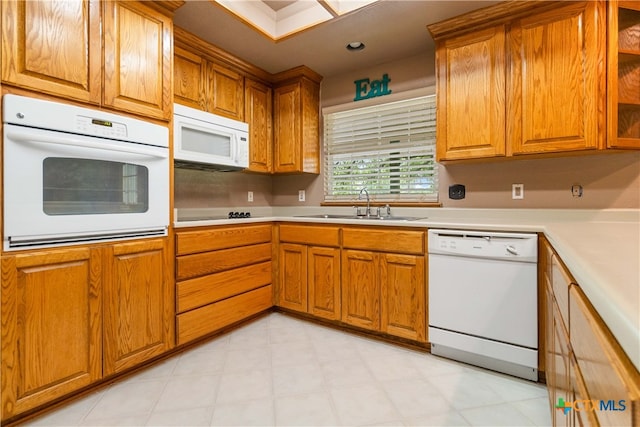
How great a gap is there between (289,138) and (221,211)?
39.0 inches

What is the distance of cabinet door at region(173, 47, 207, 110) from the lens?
8.00 ft

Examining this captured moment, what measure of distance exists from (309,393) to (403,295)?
91cm

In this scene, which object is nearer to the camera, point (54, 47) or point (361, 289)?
point (54, 47)

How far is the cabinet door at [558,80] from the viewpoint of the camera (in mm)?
1861

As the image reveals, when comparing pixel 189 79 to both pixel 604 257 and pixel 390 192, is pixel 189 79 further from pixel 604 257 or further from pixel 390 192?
pixel 604 257

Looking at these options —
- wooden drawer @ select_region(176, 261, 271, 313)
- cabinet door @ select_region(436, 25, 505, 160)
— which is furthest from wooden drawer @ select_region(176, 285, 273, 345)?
cabinet door @ select_region(436, 25, 505, 160)

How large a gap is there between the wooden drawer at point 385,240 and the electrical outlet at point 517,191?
816 millimetres

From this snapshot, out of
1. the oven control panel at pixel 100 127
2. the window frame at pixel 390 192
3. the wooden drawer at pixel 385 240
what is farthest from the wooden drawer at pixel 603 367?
the oven control panel at pixel 100 127

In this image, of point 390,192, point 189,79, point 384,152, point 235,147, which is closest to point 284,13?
point 189,79

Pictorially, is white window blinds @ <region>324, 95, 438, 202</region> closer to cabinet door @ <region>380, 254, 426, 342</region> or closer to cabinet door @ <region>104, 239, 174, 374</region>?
cabinet door @ <region>380, 254, 426, 342</region>

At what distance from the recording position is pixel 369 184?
3113 millimetres

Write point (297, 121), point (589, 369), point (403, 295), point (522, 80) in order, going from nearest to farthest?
point (589, 369) < point (522, 80) < point (403, 295) < point (297, 121)

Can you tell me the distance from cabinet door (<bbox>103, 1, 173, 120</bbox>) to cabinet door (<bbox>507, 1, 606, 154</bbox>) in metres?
2.27

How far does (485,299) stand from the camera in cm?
191
